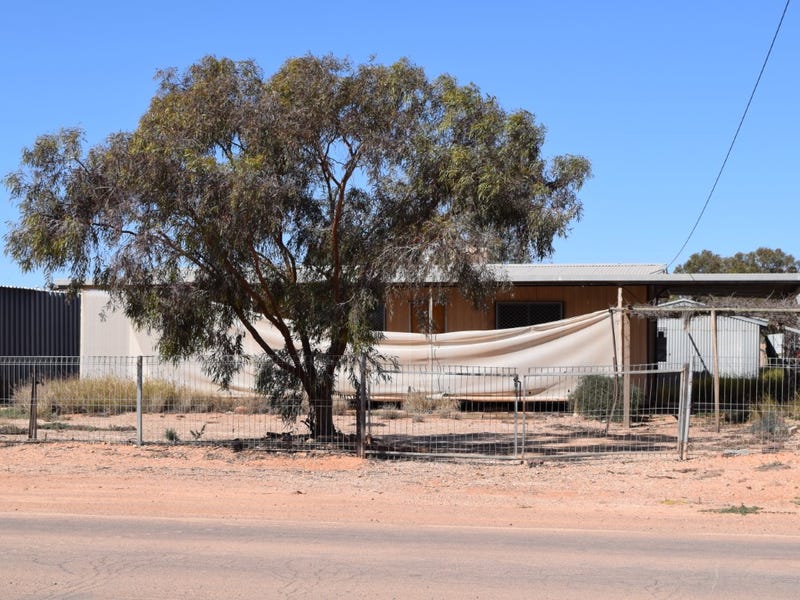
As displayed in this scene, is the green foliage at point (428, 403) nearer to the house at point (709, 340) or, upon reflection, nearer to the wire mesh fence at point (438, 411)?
the wire mesh fence at point (438, 411)

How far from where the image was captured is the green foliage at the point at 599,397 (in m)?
20.1

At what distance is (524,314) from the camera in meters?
24.5

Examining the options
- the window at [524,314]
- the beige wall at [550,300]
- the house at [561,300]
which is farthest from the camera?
the window at [524,314]

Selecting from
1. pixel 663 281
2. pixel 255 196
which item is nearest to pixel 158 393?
pixel 255 196

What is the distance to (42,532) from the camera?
Answer: 983 centimetres

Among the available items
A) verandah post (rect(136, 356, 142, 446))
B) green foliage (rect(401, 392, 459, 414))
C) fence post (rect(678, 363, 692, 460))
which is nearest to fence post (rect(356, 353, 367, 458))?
verandah post (rect(136, 356, 142, 446))

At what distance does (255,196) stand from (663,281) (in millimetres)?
11329

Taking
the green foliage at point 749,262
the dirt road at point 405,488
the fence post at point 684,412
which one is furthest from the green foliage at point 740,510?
the green foliage at point 749,262

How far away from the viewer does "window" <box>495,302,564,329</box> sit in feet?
80.0

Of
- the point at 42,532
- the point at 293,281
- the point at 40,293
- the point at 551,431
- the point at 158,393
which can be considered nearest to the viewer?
the point at 42,532

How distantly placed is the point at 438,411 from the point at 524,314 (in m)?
3.88

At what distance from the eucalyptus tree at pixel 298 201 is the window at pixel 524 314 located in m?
8.71

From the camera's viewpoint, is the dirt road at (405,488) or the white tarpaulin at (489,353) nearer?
the dirt road at (405,488)

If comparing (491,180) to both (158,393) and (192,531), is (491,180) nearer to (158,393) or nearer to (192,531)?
(192,531)
